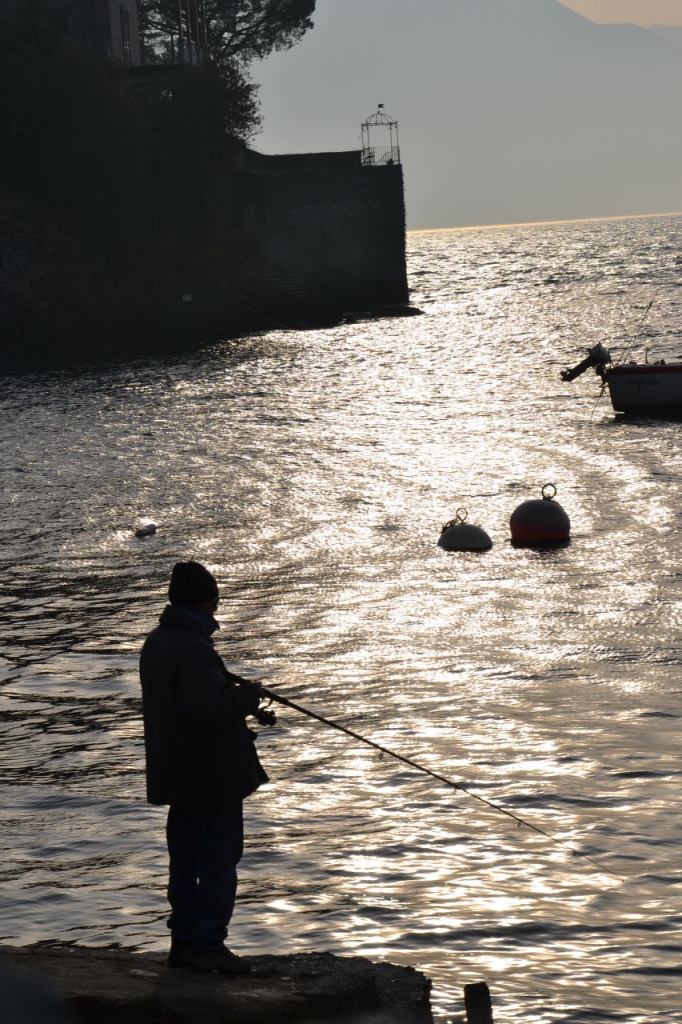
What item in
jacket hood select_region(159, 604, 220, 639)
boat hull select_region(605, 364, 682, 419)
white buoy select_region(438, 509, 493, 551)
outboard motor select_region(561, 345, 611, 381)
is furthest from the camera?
boat hull select_region(605, 364, 682, 419)

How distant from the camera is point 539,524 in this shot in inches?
770

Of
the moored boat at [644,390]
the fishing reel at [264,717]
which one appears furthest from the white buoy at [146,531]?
the moored boat at [644,390]

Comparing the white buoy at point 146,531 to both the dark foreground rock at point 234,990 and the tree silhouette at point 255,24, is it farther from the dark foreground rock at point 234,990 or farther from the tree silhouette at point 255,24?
the tree silhouette at point 255,24

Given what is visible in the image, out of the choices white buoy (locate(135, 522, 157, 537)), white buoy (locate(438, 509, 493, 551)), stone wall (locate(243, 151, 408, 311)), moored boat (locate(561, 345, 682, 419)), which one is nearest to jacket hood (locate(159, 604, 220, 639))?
white buoy (locate(438, 509, 493, 551))

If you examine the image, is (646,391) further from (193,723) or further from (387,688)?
(193,723)

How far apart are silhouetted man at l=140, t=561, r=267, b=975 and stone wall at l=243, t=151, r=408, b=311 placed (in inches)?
3107

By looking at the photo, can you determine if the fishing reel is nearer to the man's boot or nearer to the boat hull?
the man's boot

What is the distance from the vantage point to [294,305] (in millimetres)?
76250

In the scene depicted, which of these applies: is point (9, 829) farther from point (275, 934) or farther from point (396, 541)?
point (396, 541)

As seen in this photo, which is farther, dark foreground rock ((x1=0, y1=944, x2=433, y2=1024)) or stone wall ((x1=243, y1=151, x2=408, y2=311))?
stone wall ((x1=243, y1=151, x2=408, y2=311))

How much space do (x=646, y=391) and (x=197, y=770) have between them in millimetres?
31348

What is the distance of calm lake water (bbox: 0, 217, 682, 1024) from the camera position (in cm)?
764

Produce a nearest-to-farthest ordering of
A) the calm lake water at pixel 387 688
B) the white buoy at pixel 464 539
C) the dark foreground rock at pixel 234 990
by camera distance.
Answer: the dark foreground rock at pixel 234 990 → the calm lake water at pixel 387 688 → the white buoy at pixel 464 539

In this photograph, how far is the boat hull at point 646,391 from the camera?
117 feet
